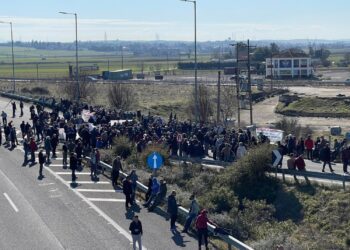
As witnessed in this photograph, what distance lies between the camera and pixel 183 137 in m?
29.7

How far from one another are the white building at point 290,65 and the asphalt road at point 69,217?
8957 centimetres

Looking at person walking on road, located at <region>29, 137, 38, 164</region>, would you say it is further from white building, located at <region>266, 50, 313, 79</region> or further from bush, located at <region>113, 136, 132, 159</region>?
white building, located at <region>266, 50, 313, 79</region>

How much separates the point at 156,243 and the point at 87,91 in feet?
181

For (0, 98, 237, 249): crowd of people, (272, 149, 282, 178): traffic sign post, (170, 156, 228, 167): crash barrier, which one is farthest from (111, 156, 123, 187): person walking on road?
(272, 149, 282, 178): traffic sign post

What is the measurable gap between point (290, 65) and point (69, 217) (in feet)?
322

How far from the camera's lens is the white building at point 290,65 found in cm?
11306

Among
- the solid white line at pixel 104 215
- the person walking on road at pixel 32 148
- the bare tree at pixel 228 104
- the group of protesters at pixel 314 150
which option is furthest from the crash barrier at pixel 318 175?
the bare tree at pixel 228 104

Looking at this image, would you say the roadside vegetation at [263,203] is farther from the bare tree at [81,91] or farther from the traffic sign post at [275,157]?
the bare tree at [81,91]

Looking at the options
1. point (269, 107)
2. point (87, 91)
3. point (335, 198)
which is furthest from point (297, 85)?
point (335, 198)

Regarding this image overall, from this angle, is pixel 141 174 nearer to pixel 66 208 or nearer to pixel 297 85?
pixel 66 208

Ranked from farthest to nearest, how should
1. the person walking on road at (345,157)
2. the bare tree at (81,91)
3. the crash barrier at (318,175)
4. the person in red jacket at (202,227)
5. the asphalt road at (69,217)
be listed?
1. the bare tree at (81,91)
2. the person walking on road at (345,157)
3. the crash barrier at (318,175)
4. the asphalt road at (69,217)
5. the person in red jacket at (202,227)


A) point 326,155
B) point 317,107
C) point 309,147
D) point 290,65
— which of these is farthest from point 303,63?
point 326,155

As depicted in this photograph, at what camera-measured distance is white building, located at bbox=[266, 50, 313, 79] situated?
4451 inches

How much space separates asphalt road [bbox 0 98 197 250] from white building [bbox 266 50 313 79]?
294 ft
